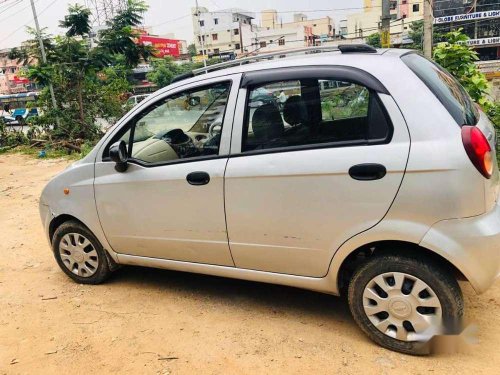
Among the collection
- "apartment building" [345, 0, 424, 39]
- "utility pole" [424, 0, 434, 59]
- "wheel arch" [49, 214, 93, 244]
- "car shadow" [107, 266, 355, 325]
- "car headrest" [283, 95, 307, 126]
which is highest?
"apartment building" [345, 0, 424, 39]

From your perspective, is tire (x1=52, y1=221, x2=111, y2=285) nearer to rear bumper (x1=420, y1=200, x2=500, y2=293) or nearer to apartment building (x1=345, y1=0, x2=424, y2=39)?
rear bumper (x1=420, y1=200, x2=500, y2=293)

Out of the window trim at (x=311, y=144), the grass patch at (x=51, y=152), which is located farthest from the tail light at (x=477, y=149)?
the grass patch at (x=51, y=152)

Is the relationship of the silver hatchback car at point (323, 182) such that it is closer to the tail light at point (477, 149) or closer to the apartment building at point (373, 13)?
the tail light at point (477, 149)

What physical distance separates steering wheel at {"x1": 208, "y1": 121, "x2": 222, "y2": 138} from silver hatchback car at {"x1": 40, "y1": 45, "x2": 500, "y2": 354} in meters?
0.01

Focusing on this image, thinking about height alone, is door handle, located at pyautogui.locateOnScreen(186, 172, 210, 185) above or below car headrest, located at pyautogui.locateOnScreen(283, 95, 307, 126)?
below

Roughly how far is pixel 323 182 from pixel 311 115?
454 mm

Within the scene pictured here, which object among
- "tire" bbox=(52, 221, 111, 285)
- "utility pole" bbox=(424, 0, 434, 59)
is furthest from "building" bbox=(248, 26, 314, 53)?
"tire" bbox=(52, 221, 111, 285)

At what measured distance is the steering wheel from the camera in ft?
9.75

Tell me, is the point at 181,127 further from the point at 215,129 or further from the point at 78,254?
the point at 78,254

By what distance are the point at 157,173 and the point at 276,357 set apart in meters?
1.48

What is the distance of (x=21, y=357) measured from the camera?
2.94 m

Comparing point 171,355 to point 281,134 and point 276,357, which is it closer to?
point 276,357

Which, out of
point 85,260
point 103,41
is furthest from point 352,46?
point 103,41

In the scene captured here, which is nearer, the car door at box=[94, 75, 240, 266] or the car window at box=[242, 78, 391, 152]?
the car window at box=[242, 78, 391, 152]
